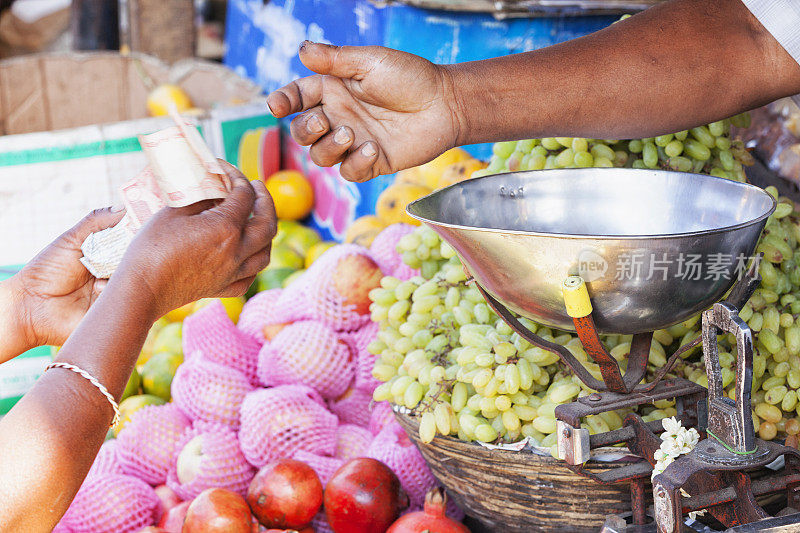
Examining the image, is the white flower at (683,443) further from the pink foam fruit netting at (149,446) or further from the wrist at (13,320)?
the pink foam fruit netting at (149,446)

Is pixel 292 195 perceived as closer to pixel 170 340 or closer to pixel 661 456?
pixel 170 340

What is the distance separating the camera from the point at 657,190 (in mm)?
1540

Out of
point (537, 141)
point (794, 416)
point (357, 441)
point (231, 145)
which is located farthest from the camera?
point (231, 145)

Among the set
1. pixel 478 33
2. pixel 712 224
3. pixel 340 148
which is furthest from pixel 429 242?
pixel 478 33

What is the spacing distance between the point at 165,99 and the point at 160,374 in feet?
7.91

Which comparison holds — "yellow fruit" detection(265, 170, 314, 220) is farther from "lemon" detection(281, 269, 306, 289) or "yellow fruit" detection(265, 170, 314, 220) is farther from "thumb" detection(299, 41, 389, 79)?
"thumb" detection(299, 41, 389, 79)

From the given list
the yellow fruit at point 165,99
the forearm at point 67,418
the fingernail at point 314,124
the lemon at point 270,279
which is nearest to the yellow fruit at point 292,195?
the lemon at point 270,279

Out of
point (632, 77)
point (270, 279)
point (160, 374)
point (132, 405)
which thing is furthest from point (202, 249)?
point (270, 279)

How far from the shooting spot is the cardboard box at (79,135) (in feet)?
11.0

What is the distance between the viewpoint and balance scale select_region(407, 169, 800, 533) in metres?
1.17

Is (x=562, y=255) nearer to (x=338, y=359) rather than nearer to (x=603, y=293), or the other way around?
(x=603, y=293)

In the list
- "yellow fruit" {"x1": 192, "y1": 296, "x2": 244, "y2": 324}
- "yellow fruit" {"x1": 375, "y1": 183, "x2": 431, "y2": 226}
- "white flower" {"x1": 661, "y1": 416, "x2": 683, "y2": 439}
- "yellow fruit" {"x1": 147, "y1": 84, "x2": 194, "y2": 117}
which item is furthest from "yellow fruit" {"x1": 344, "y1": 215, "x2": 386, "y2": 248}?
"yellow fruit" {"x1": 147, "y1": 84, "x2": 194, "y2": 117}

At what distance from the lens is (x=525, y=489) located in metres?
1.62

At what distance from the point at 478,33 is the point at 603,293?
194 centimetres
